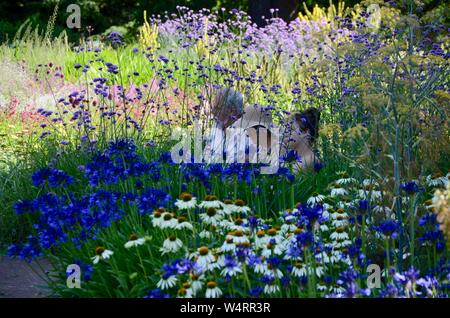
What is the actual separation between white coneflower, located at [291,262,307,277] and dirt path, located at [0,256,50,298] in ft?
4.88

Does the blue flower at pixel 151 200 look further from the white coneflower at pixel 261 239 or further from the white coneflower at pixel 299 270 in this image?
the white coneflower at pixel 299 270

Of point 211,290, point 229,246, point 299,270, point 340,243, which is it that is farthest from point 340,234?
point 211,290

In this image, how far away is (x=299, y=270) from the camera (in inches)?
140

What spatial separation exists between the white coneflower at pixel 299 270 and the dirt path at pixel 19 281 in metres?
1.49

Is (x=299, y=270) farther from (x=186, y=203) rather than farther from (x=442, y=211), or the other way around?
(x=442, y=211)

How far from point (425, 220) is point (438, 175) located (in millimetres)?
1212

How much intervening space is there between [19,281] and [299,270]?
2044mm

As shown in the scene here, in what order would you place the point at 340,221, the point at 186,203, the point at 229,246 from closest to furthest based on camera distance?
the point at 229,246
the point at 186,203
the point at 340,221

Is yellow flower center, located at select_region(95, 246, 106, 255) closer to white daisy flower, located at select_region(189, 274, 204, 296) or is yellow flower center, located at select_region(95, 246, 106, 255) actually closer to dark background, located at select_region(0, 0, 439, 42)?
white daisy flower, located at select_region(189, 274, 204, 296)

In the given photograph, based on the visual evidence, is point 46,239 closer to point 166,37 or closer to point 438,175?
point 438,175

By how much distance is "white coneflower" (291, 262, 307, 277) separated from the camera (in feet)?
11.6

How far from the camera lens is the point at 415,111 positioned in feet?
14.2

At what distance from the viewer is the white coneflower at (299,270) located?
11.6 ft
